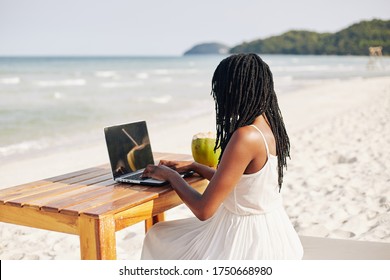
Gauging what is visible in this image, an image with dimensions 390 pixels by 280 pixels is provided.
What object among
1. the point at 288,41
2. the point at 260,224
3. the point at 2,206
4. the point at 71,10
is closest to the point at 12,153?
the point at 2,206

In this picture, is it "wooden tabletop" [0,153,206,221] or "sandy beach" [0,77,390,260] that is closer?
"wooden tabletop" [0,153,206,221]

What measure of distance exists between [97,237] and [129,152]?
710mm

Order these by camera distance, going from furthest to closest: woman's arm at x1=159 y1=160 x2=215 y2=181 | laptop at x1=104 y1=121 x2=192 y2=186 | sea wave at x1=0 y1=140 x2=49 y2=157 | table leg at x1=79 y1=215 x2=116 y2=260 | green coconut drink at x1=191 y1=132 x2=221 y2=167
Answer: sea wave at x1=0 y1=140 x2=49 y2=157 < green coconut drink at x1=191 y1=132 x2=221 y2=167 < woman's arm at x1=159 y1=160 x2=215 y2=181 < laptop at x1=104 y1=121 x2=192 y2=186 < table leg at x1=79 y1=215 x2=116 y2=260

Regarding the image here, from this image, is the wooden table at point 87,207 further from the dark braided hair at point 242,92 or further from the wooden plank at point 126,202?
the dark braided hair at point 242,92

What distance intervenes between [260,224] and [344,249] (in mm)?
1082

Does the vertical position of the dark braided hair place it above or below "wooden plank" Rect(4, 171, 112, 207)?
above

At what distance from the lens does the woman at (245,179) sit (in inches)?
75.5

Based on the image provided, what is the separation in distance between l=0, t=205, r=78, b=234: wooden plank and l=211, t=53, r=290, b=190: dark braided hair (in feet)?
2.27

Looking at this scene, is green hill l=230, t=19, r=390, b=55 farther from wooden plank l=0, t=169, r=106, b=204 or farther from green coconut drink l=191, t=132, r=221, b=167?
wooden plank l=0, t=169, r=106, b=204

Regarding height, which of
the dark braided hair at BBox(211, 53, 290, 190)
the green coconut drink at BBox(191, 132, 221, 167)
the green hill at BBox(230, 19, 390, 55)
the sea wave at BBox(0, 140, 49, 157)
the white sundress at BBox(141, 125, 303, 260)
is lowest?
the sea wave at BBox(0, 140, 49, 157)

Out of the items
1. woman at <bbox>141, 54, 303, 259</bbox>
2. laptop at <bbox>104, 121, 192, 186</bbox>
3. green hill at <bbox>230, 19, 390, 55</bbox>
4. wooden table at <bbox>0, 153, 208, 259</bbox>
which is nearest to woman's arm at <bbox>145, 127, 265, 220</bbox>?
woman at <bbox>141, 54, 303, 259</bbox>

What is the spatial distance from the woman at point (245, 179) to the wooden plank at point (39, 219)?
472 mm

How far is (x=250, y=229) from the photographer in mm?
2002

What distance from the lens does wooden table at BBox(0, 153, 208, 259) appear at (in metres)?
1.85
